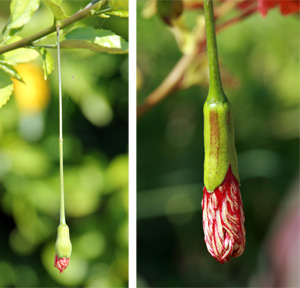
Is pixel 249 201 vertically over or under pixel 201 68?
under

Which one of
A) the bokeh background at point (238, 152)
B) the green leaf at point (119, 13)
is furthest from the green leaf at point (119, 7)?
the bokeh background at point (238, 152)

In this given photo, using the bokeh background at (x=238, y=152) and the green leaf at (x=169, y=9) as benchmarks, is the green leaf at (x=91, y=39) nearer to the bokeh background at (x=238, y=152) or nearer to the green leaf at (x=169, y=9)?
the green leaf at (x=169, y=9)

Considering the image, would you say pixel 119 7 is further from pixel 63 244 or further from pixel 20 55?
pixel 63 244

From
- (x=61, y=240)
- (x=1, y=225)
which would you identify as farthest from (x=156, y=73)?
(x=61, y=240)

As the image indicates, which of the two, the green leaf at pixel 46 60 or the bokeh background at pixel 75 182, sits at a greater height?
the green leaf at pixel 46 60

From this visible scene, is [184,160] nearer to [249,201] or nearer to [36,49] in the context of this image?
[249,201]

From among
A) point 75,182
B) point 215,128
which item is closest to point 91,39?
point 215,128
